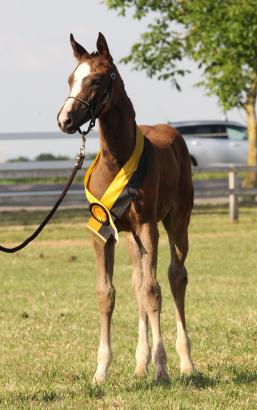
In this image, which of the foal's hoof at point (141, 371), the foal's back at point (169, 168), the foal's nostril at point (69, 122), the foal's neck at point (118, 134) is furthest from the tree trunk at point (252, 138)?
the foal's nostril at point (69, 122)

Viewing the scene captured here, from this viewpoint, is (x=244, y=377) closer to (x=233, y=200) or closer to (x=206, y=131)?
(x=233, y=200)

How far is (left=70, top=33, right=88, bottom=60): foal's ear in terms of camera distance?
796 centimetres

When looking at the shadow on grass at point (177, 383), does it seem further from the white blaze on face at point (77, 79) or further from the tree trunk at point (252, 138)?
the tree trunk at point (252, 138)

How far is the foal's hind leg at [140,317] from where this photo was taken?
8.62 meters

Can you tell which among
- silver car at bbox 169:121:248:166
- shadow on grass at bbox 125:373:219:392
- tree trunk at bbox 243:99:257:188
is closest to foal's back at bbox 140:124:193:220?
shadow on grass at bbox 125:373:219:392

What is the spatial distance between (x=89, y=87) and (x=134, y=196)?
935 mm

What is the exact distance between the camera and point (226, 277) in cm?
1652

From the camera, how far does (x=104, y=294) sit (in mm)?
8281

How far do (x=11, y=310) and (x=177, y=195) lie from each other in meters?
4.33

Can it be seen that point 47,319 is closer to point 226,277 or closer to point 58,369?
point 58,369

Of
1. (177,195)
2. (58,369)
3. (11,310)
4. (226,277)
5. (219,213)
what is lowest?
(219,213)

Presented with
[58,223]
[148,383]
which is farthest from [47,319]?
[58,223]

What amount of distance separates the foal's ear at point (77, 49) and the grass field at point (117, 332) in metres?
2.39

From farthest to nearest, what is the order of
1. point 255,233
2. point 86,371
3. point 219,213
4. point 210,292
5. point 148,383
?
point 219,213 < point 255,233 < point 210,292 < point 86,371 < point 148,383
